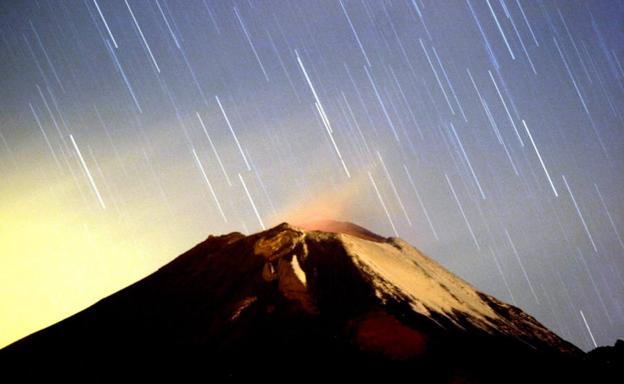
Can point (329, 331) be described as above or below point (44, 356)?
below

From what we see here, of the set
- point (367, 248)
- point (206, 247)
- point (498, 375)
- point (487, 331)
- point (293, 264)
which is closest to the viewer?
point (498, 375)

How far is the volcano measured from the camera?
43.3 feet

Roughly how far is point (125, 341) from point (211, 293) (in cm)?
384

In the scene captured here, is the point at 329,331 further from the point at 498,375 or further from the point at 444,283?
the point at 444,283

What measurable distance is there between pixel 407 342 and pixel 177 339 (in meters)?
8.68

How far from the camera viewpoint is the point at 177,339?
51.6 feet

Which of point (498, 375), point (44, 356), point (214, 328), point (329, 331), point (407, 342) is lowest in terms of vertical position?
point (498, 375)

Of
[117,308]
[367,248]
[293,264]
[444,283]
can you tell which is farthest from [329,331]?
[117,308]

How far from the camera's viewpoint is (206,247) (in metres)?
23.5

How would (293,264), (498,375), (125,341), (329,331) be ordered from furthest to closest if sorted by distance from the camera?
(293,264) → (125,341) → (329,331) → (498,375)

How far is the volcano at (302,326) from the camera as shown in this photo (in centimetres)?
1321

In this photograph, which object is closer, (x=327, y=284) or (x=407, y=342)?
A: (x=407, y=342)

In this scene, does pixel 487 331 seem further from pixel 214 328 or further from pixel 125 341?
pixel 125 341

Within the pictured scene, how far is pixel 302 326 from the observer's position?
14.4 metres
